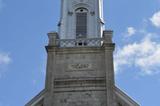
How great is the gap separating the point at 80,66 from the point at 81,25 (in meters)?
4.79

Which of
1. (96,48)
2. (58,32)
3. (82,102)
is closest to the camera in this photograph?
(82,102)

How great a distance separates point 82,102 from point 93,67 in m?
3.08

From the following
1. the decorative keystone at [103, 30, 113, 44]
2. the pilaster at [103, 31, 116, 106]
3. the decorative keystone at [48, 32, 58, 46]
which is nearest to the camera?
the pilaster at [103, 31, 116, 106]

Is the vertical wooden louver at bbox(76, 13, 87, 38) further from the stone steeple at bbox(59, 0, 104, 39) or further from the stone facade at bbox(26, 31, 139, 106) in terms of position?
the stone facade at bbox(26, 31, 139, 106)

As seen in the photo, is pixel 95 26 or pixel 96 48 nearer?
pixel 96 48

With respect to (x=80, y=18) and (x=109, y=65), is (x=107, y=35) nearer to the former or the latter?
(x=109, y=65)

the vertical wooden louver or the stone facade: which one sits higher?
the vertical wooden louver

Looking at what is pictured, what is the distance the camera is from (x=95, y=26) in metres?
34.5

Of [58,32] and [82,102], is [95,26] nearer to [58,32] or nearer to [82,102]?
[58,32]

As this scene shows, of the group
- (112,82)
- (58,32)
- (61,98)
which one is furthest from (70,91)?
(58,32)

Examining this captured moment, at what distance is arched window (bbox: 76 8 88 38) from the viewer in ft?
112

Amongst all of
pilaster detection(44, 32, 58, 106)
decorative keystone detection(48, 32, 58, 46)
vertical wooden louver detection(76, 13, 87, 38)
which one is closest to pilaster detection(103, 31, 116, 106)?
vertical wooden louver detection(76, 13, 87, 38)

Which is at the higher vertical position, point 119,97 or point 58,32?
point 58,32

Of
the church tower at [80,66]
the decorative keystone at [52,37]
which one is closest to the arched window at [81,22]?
the church tower at [80,66]
